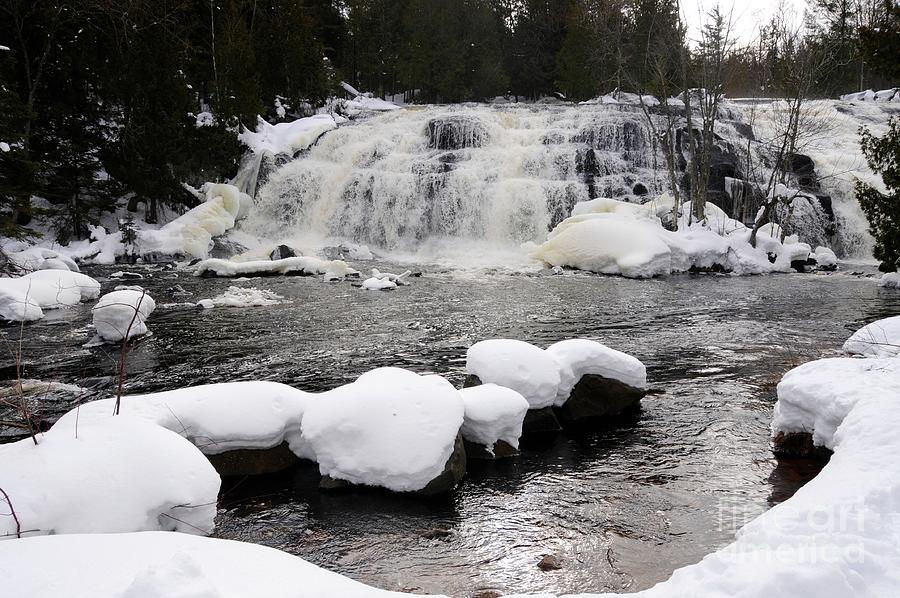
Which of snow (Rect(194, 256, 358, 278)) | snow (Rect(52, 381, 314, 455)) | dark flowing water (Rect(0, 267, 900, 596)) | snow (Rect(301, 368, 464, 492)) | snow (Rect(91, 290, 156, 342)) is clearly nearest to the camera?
dark flowing water (Rect(0, 267, 900, 596))

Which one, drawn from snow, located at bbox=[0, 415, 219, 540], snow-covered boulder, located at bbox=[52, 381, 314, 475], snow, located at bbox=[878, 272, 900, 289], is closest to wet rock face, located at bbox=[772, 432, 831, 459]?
snow-covered boulder, located at bbox=[52, 381, 314, 475]

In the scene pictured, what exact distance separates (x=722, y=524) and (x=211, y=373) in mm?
6010

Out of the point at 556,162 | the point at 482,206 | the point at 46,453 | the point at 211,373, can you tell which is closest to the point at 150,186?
the point at 482,206

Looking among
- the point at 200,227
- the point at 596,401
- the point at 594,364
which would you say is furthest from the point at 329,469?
the point at 200,227

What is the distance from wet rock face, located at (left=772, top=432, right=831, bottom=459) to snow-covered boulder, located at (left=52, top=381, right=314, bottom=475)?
13.5 feet

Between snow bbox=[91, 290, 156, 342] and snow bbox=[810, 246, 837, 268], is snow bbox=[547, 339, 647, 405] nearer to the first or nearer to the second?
snow bbox=[91, 290, 156, 342]

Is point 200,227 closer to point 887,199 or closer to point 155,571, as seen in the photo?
point 887,199

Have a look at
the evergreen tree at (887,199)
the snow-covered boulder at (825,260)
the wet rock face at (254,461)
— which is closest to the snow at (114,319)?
the wet rock face at (254,461)

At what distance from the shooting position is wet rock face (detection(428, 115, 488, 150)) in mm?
23438

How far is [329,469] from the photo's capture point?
5297 mm

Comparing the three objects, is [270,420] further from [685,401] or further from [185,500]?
[685,401]

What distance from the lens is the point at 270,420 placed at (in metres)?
5.50

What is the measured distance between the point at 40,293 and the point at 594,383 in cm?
1021

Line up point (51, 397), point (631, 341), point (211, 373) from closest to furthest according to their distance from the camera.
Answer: point (51, 397), point (211, 373), point (631, 341)
